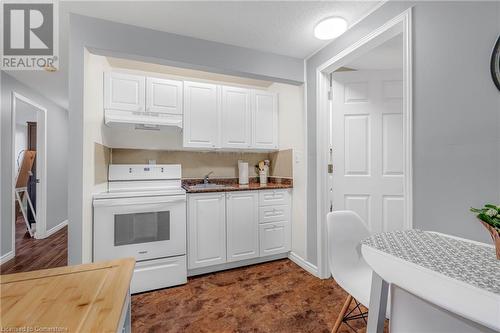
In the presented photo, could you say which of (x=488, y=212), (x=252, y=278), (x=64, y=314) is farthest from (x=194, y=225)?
(x=488, y=212)

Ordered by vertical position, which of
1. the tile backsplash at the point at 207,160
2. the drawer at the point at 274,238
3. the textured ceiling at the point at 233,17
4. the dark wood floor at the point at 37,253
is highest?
the textured ceiling at the point at 233,17

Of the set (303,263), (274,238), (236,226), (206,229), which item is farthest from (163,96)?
(303,263)

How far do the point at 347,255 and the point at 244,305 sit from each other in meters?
1.04

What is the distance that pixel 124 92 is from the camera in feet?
7.66

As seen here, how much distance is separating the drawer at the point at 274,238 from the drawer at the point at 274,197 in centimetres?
26

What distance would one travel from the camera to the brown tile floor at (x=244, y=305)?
1.62 metres

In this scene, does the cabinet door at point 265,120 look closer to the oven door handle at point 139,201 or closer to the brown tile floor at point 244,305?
the oven door handle at point 139,201

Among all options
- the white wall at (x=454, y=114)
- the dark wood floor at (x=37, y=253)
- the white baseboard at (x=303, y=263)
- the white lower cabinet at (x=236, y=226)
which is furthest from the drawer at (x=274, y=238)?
the dark wood floor at (x=37, y=253)

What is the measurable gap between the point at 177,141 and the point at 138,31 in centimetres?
122

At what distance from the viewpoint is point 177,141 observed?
2.76 meters

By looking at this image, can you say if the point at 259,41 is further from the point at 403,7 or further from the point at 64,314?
the point at 64,314

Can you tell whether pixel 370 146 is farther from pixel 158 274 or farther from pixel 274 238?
pixel 158 274

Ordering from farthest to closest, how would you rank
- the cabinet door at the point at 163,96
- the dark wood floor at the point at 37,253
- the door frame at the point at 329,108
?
the dark wood floor at the point at 37,253 → the cabinet door at the point at 163,96 → the door frame at the point at 329,108

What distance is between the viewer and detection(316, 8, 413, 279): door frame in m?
1.43
